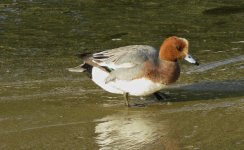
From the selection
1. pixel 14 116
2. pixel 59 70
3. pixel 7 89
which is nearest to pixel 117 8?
pixel 59 70

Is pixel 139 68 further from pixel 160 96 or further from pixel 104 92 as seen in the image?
pixel 104 92

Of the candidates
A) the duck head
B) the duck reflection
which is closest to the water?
the duck reflection

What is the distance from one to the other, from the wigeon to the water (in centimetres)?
20

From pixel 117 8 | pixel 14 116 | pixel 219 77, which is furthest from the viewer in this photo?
pixel 117 8

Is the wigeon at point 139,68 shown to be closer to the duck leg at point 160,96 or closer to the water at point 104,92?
the duck leg at point 160,96

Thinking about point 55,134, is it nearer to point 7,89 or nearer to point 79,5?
point 7,89

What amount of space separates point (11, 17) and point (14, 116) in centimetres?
442

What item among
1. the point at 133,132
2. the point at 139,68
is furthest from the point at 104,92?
the point at 133,132

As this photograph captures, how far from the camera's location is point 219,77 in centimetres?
798

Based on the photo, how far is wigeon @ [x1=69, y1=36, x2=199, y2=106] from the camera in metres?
6.82

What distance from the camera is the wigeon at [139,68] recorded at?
6820mm

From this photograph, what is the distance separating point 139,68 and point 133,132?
1.05 metres

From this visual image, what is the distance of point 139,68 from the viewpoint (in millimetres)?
6844

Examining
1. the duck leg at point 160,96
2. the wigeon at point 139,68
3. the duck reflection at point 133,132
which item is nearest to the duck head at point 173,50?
the wigeon at point 139,68
